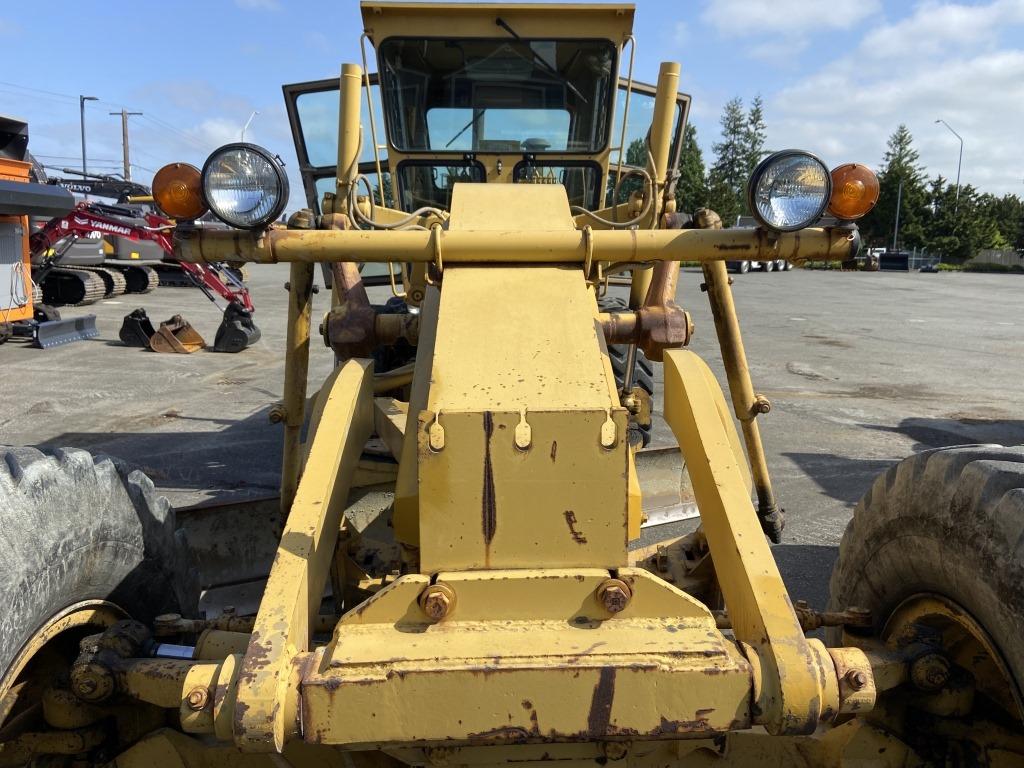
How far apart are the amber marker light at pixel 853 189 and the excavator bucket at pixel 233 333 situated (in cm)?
1088

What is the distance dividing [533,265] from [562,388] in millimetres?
637

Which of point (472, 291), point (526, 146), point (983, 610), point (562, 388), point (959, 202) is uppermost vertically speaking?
point (959, 202)

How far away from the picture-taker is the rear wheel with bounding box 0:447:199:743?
1.98m

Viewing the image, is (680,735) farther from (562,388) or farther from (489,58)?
(489,58)

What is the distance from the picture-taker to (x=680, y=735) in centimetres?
174

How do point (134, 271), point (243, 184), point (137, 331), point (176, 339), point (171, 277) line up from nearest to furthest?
point (243, 184) < point (176, 339) < point (137, 331) < point (134, 271) < point (171, 277)

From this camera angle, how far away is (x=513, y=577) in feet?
6.34

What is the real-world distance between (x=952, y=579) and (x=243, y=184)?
2382 millimetres

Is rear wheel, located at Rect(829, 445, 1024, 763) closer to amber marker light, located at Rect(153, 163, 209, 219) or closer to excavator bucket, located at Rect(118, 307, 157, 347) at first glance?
amber marker light, located at Rect(153, 163, 209, 219)

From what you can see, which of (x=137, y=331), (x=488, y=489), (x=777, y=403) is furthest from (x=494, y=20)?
(x=137, y=331)

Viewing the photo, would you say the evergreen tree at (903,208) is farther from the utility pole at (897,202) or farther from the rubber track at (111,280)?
the rubber track at (111,280)

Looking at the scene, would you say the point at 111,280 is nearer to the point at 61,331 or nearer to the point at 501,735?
the point at 61,331

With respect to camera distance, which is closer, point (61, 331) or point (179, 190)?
point (179, 190)

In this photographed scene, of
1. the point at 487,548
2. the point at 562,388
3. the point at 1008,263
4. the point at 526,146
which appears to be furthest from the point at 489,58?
the point at 1008,263
